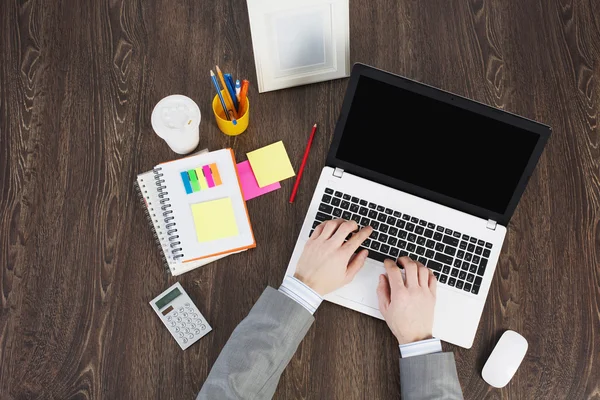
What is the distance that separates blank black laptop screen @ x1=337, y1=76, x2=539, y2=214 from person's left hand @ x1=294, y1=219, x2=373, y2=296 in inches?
5.8

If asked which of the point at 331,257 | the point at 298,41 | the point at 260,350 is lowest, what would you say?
the point at 260,350

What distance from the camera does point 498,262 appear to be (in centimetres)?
108

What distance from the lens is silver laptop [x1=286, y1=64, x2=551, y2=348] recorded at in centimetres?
99

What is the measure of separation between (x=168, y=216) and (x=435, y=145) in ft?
1.83

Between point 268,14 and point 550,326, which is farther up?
point 268,14

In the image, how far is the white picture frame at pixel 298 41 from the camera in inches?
39.2

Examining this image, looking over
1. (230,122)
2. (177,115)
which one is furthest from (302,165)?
(177,115)

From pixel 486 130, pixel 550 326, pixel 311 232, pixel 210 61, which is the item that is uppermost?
pixel 210 61

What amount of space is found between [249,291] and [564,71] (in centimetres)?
86

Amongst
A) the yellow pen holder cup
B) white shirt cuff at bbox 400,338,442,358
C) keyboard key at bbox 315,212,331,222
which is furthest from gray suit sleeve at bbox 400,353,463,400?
the yellow pen holder cup

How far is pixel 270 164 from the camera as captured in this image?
1.10 meters

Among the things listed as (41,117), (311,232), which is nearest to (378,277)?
(311,232)

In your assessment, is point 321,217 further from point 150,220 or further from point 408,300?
point 150,220

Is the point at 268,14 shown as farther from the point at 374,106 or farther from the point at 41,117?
the point at 41,117
